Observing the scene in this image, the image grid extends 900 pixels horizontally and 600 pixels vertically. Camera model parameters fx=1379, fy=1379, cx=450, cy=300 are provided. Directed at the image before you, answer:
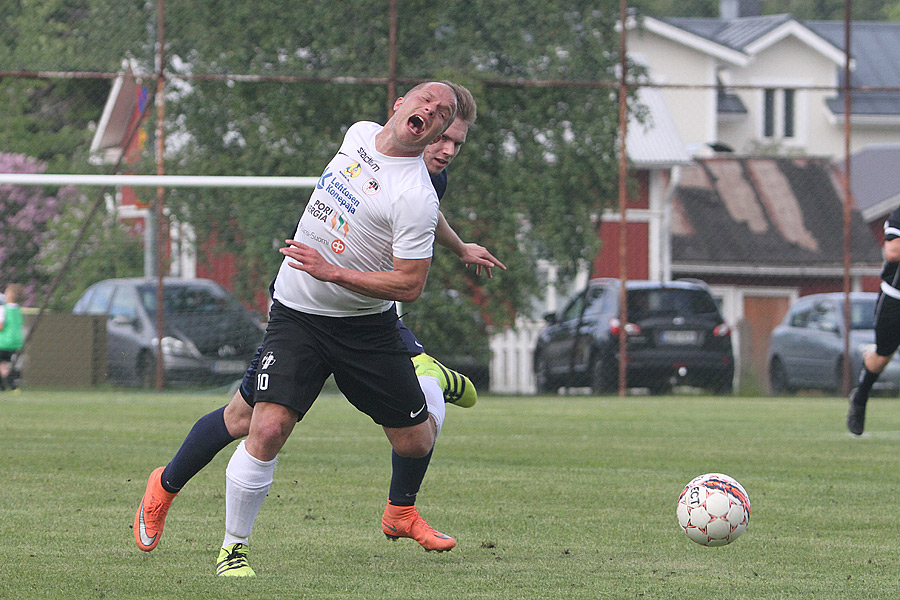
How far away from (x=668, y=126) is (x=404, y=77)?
1502cm

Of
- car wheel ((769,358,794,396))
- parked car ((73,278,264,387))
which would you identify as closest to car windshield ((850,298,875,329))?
car wheel ((769,358,794,396))

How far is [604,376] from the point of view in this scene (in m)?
18.3

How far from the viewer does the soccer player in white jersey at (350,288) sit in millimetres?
4812

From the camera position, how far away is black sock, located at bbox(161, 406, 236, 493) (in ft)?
17.2

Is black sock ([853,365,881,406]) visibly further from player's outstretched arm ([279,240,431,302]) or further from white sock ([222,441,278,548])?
white sock ([222,441,278,548])

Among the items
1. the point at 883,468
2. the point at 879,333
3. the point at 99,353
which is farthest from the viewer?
the point at 99,353

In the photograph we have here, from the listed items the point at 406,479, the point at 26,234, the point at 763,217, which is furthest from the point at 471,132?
the point at 763,217

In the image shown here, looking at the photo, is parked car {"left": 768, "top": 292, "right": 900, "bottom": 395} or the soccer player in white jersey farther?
parked car {"left": 768, "top": 292, "right": 900, "bottom": 395}

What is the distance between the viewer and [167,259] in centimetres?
1717

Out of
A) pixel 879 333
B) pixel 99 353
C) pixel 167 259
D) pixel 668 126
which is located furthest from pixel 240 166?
pixel 668 126

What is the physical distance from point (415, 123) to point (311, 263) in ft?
2.07

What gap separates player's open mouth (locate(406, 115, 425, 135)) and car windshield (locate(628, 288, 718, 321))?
46.6 feet

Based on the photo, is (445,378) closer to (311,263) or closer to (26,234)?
(311,263)

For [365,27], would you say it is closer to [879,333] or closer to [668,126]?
[879,333]
